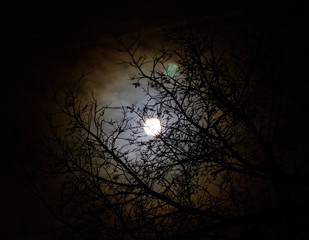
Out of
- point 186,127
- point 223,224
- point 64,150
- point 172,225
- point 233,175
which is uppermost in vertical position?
point 64,150

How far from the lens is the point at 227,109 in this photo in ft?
15.6

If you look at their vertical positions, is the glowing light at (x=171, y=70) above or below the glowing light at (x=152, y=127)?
above

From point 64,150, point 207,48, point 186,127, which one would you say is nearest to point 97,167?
point 64,150

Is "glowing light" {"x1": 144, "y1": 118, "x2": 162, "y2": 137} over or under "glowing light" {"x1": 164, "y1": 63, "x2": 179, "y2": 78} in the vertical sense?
under

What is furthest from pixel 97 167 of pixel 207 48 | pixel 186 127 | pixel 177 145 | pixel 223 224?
pixel 207 48

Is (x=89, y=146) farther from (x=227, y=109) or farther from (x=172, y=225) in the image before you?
(x=227, y=109)

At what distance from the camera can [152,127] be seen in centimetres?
483

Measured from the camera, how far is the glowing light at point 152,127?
4.77 meters

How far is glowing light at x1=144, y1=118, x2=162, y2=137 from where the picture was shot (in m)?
4.77

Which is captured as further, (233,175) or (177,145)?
(233,175)

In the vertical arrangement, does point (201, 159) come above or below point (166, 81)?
below

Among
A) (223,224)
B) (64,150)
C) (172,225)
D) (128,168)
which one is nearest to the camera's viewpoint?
(223,224)

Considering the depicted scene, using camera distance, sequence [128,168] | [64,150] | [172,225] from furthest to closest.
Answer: [64,150] < [128,168] < [172,225]

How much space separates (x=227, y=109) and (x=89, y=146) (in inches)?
118
